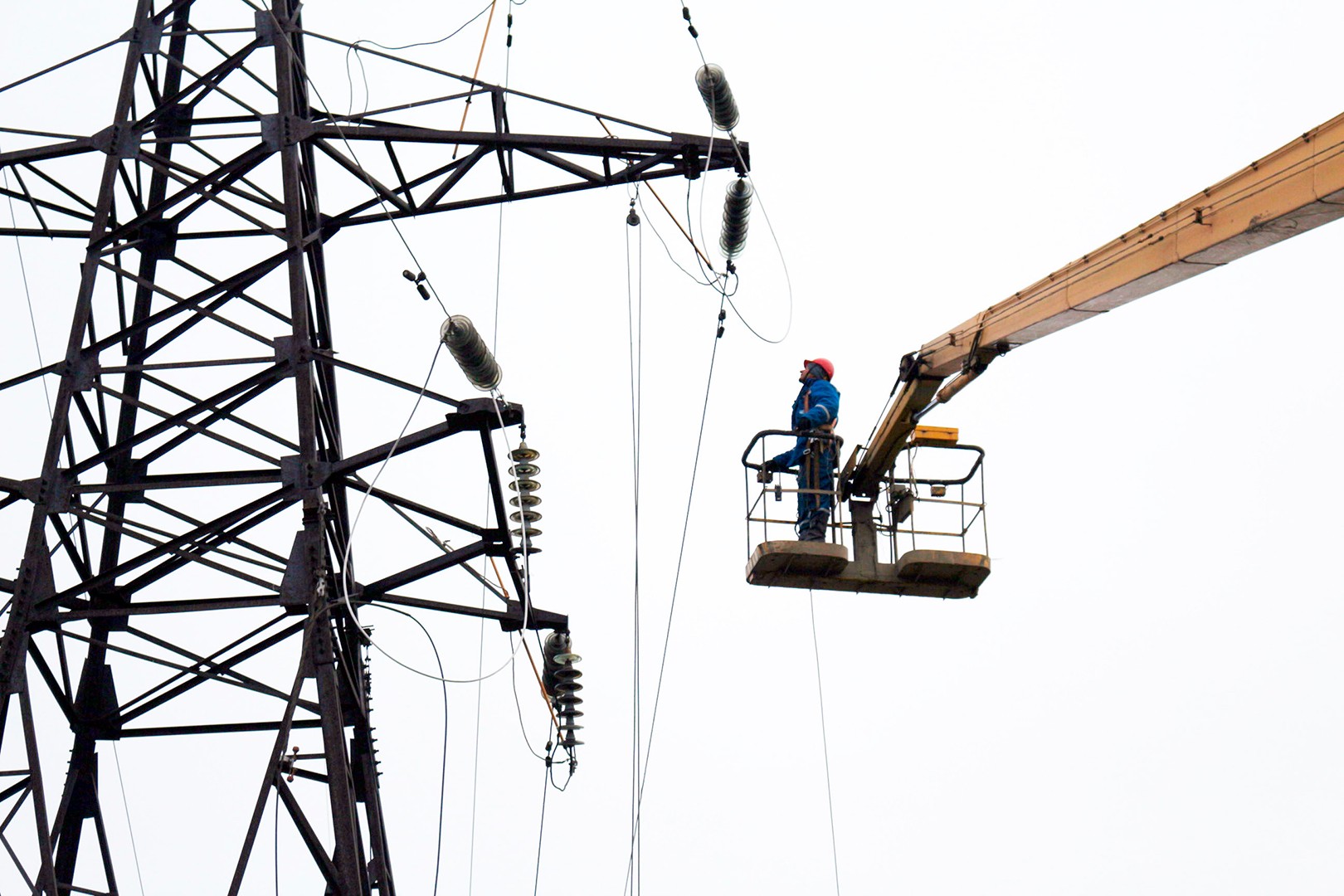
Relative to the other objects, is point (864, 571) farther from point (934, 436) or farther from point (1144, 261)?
A: point (1144, 261)

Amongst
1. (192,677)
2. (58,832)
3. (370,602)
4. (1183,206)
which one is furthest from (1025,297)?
(58,832)

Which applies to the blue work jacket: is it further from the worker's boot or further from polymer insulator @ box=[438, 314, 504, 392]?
polymer insulator @ box=[438, 314, 504, 392]

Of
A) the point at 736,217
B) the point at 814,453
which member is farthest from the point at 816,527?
the point at 736,217

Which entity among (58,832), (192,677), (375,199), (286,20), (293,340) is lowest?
(58,832)

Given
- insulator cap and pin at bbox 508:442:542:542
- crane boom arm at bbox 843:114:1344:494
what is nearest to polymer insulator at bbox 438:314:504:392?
insulator cap and pin at bbox 508:442:542:542

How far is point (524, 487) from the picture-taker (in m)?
19.6

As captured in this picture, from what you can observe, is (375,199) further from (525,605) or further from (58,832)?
(58,832)

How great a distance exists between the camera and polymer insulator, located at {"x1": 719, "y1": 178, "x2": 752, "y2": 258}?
2084 centimetres

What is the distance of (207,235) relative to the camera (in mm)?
21609

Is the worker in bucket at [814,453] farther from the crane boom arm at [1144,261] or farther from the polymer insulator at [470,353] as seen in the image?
the polymer insulator at [470,353]

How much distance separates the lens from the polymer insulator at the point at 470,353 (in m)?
19.3

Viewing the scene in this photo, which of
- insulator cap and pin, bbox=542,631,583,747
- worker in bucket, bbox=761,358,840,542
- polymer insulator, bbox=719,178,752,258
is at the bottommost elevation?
insulator cap and pin, bbox=542,631,583,747

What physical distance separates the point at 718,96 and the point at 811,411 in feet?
12.7

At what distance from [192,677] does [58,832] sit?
1.96m
